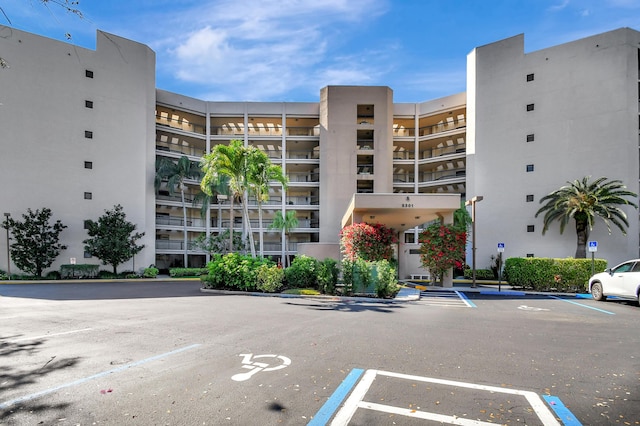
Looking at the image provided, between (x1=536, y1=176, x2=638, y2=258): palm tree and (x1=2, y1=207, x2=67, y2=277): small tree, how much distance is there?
4094 centimetres

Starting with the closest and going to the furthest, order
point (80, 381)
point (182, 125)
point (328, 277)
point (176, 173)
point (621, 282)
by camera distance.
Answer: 1. point (80, 381)
2. point (621, 282)
3. point (328, 277)
4. point (176, 173)
5. point (182, 125)

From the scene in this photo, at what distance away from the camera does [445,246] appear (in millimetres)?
19344

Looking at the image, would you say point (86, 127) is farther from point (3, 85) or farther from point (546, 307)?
point (546, 307)

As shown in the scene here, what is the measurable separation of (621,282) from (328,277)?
1187 cm

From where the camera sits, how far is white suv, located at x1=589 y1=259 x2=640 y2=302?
12.8m

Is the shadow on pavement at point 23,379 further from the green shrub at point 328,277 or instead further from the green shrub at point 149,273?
the green shrub at point 149,273

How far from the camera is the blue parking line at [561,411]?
3559 mm

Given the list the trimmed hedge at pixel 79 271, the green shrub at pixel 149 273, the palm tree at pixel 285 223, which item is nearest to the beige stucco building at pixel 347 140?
the palm tree at pixel 285 223

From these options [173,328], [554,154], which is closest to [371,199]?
[173,328]

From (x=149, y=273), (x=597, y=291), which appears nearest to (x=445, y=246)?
(x=597, y=291)

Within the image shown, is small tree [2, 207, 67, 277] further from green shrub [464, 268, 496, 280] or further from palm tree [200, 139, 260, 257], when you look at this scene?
green shrub [464, 268, 496, 280]

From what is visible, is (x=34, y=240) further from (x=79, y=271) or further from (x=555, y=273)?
(x=555, y=273)

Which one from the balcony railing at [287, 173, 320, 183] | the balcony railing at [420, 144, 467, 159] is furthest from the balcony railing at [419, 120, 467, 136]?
the balcony railing at [287, 173, 320, 183]

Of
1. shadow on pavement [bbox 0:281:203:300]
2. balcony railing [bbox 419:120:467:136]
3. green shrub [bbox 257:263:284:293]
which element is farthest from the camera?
balcony railing [bbox 419:120:467:136]
